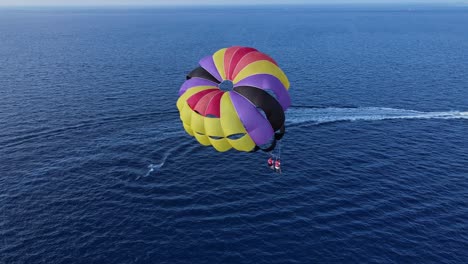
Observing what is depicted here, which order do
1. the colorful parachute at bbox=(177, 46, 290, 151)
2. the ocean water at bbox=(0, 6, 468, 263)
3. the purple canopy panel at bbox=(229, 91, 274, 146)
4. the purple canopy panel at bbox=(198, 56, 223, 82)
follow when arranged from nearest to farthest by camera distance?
1. the purple canopy panel at bbox=(229, 91, 274, 146)
2. the colorful parachute at bbox=(177, 46, 290, 151)
3. the purple canopy panel at bbox=(198, 56, 223, 82)
4. the ocean water at bbox=(0, 6, 468, 263)

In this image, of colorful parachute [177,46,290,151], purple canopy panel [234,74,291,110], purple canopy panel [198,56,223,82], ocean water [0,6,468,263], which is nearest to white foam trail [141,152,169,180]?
ocean water [0,6,468,263]

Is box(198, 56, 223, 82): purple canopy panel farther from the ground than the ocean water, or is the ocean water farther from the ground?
box(198, 56, 223, 82): purple canopy panel

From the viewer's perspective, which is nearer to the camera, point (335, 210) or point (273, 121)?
point (273, 121)

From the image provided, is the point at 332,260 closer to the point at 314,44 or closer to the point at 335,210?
the point at 335,210

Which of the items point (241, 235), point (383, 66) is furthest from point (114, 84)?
point (383, 66)

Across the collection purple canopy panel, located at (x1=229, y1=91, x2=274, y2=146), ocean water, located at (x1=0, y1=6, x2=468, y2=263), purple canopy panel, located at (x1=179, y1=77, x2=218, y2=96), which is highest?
purple canopy panel, located at (x1=179, y1=77, x2=218, y2=96)

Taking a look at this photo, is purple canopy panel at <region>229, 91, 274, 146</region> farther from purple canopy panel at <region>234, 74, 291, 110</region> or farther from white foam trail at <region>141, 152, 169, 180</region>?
white foam trail at <region>141, 152, 169, 180</region>

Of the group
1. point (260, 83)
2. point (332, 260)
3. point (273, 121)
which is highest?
point (260, 83)

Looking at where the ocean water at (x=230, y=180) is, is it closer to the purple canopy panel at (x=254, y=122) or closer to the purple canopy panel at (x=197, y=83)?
the purple canopy panel at (x=254, y=122)

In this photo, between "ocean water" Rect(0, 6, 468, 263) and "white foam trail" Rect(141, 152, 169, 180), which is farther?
"white foam trail" Rect(141, 152, 169, 180)

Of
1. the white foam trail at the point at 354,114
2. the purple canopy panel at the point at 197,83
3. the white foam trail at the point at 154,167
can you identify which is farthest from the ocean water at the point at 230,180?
the purple canopy panel at the point at 197,83
